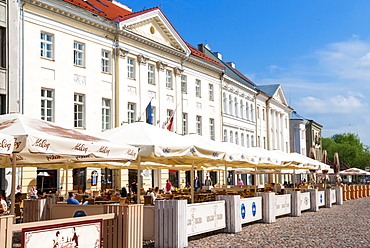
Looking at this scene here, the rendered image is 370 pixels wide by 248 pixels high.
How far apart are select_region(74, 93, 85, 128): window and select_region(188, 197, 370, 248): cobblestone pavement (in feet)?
47.8

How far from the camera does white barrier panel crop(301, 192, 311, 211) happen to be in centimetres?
2306

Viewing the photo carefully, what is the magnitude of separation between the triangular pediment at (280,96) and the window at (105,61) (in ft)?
125

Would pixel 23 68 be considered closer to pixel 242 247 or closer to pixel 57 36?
pixel 57 36

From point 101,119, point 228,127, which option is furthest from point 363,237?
point 228,127

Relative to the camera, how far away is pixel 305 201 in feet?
77.6

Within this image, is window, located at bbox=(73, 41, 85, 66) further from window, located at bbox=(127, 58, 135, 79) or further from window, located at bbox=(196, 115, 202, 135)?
window, located at bbox=(196, 115, 202, 135)

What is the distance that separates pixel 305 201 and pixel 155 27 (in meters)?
18.2

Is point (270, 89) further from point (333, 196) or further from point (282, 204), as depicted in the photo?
point (282, 204)

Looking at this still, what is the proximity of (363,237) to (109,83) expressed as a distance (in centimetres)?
2092

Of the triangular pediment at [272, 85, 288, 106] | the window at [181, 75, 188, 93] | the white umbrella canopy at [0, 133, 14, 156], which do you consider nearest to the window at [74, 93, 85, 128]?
the window at [181, 75, 188, 93]

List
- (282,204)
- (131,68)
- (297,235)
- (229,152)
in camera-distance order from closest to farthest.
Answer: (297,235)
(229,152)
(282,204)
(131,68)

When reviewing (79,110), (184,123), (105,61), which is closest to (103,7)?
(105,61)

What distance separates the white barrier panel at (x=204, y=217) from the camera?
41.7ft

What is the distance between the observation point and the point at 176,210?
11.9 meters
